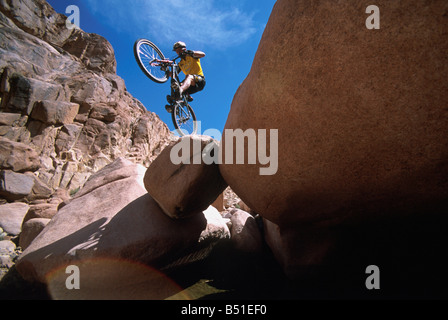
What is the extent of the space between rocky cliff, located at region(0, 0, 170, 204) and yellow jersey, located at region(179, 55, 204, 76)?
24.7 feet

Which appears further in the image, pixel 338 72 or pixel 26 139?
pixel 26 139

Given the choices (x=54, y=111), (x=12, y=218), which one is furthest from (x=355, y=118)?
(x=54, y=111)

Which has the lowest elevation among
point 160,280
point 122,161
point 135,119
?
point 160,280

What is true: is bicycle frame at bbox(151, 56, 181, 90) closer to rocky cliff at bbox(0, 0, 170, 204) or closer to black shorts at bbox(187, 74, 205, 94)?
black shorts at bbox(187, 74, 205, 94)

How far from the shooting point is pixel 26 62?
10.7 m

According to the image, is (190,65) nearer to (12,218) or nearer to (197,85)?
(197,85)

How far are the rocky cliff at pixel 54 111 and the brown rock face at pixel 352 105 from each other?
9.96m

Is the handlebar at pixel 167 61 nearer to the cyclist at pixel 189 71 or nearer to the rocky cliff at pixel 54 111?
the cyclist at pixel 189 71

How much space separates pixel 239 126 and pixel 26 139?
11.9 meters

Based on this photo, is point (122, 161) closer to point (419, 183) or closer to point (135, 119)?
point (419, 183)

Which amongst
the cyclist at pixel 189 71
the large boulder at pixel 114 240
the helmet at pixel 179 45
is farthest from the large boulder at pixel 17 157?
the helmet at pixel 179 45

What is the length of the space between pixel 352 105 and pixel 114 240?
2.47 m

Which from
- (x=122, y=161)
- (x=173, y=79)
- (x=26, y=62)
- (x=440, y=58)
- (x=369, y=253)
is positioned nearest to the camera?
(x=440, y=58)
